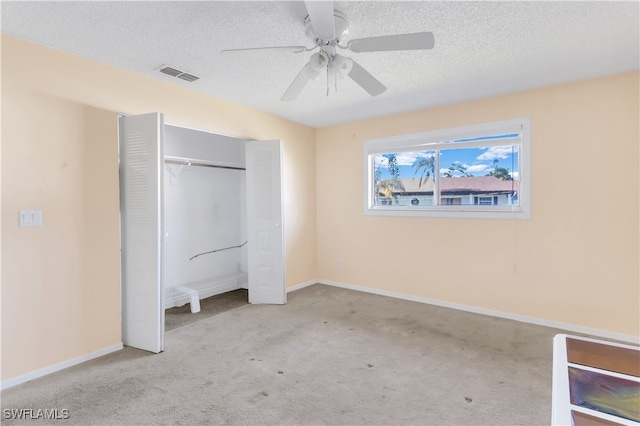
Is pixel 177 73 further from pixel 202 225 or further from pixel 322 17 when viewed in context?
pixel 202 225

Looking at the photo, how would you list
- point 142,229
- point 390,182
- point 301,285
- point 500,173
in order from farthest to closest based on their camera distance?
point 301,285 → point 390,182 → point 500,173 → point 142,229

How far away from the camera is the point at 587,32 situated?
7.50ft

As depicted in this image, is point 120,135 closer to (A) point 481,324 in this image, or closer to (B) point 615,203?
(A) point 481,324

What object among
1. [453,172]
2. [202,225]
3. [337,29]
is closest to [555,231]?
[453,172]

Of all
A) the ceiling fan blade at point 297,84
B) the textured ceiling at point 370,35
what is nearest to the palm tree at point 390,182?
the textured ceiling at point 370,35

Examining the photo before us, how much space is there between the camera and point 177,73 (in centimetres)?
300

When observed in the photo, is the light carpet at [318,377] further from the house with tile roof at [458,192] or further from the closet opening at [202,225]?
the house with tile roof at [458,192]

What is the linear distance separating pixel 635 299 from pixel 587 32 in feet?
7.87

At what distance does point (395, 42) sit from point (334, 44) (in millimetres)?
425

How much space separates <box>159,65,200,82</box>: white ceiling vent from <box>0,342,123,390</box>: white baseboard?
8.14 feet

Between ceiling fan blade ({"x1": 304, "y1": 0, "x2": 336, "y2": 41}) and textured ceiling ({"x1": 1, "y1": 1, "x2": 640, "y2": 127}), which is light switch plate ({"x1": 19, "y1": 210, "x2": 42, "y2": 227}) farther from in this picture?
ceiling fan blade ({"x1": 304, "y1": 0, "x2": 336, "y2": 41})

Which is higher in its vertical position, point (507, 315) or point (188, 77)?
point (188, 77)

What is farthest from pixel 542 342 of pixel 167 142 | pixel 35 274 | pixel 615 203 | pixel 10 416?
pixel 167 142

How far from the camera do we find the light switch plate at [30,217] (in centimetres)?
236
